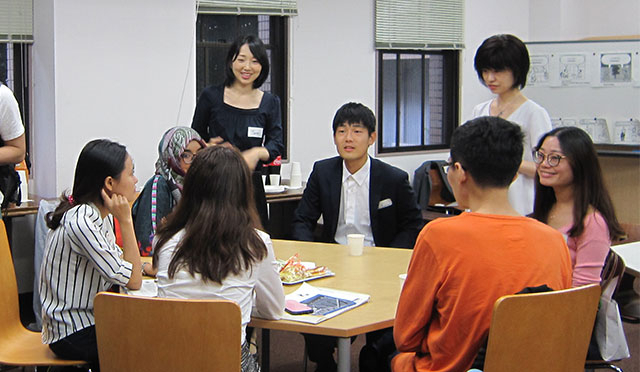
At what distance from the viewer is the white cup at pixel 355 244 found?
3.28 metres

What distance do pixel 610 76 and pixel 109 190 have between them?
5791 millimetres

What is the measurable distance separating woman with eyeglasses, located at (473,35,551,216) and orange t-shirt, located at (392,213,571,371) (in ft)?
5.51

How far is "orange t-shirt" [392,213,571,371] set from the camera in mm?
2014

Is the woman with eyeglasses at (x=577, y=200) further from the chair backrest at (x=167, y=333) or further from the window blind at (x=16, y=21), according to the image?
the window blind at (x=16, y=21)

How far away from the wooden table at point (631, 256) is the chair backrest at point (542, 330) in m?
0.86

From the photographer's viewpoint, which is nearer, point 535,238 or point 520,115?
point 535,238

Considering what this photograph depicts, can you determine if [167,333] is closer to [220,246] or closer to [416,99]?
[220,246]

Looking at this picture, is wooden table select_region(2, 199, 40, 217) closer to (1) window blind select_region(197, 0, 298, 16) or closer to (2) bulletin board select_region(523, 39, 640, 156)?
(1) window blind select_region(197, 0, 298, 16)

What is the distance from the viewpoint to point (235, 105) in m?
4.52

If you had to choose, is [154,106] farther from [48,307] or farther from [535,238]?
[535,238]

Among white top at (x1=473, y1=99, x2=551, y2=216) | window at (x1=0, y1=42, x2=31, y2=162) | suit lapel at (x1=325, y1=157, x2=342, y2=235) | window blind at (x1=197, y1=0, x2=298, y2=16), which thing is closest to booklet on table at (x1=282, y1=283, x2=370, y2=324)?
suit lapel at (x1=325, y1=157, x2=342, y2=235)

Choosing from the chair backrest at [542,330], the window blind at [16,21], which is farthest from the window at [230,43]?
the chair backrest at [542,330]

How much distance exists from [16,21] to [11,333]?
2.87 metres

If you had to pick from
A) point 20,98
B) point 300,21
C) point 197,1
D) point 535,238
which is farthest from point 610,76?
point 535,238
